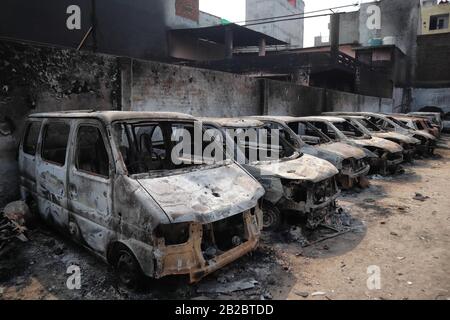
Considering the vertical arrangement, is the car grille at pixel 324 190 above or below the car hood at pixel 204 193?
below

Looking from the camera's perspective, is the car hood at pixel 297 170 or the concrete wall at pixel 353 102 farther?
the concrete wall at pixel 353 102

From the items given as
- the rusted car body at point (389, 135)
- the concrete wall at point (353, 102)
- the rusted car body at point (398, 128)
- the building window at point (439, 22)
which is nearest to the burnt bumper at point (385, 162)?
the rusted car body at point (389, 135)

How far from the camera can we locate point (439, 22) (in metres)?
38.5

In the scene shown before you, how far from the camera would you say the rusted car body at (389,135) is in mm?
10016

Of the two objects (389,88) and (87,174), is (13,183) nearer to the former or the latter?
(87,174)

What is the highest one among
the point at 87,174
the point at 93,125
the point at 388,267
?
the point at 93,125

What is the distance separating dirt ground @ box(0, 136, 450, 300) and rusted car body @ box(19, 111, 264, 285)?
32 centimetres

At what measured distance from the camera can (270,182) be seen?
4.74m

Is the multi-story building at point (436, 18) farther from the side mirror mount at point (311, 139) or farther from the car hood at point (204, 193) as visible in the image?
the car hood at point (204, 193)

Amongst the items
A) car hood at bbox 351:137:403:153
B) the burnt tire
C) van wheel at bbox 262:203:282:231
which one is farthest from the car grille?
car hood at bbox 351:137:403:153

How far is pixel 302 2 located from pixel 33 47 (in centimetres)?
4039

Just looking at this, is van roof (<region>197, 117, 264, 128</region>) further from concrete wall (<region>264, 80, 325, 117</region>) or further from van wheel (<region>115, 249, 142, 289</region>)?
concrete wall (<region>264, 80, 325, 117</region>)

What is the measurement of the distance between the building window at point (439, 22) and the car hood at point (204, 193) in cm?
4473
